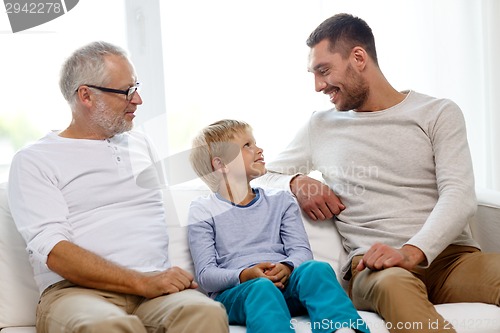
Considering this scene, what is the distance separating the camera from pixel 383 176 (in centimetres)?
243

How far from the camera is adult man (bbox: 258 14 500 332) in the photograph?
2221 mm

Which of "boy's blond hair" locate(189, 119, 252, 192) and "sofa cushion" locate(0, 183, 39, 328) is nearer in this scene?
"sofa cushion" locate(0, 183, 39, 328)

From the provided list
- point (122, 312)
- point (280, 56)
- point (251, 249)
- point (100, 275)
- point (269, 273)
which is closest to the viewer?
point (122, 312)

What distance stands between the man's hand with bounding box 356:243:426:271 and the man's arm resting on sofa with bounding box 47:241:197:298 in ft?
1.77

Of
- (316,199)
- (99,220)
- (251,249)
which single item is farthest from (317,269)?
(99,220)

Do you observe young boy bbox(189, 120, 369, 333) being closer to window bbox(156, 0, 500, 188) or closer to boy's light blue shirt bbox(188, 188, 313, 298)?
boy's light blue shirt bbox(188, 188, 313, 298)

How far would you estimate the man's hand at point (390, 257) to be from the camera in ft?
6.95

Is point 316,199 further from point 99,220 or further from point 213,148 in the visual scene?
point 99,220

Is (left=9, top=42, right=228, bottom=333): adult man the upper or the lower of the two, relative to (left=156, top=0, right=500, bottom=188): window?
lower

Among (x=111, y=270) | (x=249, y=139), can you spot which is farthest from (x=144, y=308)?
(x=249, y=139)

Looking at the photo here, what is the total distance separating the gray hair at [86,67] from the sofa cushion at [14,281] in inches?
17.1

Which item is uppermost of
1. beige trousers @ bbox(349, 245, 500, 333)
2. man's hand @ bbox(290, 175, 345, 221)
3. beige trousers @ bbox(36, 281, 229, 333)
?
man's hand @ bbox(290, 175, 345, 221)

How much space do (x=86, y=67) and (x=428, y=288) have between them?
4.21 feet

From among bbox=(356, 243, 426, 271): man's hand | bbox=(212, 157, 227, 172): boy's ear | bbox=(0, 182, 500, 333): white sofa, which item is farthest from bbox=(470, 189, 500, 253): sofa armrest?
bbox=(212, 157, 227, 172): boy's ear
